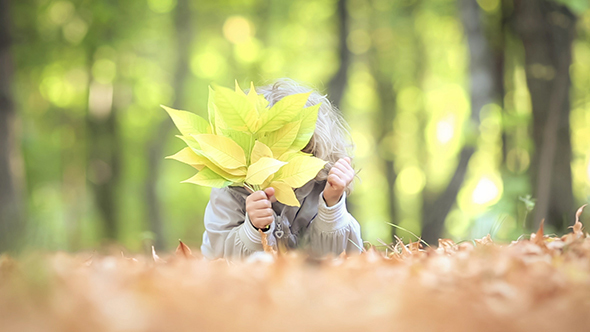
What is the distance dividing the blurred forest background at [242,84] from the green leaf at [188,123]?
2.90 meters

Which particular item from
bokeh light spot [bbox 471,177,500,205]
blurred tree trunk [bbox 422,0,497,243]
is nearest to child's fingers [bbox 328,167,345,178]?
bokeh light spot [bbox 471,177,500,205]

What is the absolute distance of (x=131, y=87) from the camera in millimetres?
8977

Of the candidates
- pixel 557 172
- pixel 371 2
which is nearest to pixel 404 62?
pixel 371 2

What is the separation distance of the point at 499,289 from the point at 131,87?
9.31 m

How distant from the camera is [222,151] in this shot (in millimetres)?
1447

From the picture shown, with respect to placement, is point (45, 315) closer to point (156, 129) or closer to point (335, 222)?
point (335, 222)

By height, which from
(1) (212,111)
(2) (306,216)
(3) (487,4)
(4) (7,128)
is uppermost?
(3) (487,4)

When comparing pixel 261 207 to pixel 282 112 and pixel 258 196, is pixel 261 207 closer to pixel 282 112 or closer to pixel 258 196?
pixel 258 196

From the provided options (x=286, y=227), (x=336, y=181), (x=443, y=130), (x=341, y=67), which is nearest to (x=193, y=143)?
(x=336, y=181)

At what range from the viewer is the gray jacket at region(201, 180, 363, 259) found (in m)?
1.86

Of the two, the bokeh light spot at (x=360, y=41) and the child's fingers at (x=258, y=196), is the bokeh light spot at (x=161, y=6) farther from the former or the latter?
the child's fingers at (x=258, y=196)

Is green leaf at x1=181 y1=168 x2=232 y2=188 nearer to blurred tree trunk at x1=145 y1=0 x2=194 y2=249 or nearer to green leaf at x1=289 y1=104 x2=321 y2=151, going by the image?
green leaf at x1=289 y1=104 x2=321 y2=151

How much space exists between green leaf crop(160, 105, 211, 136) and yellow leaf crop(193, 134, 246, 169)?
10 cm

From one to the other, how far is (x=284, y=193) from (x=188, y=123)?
43cm
